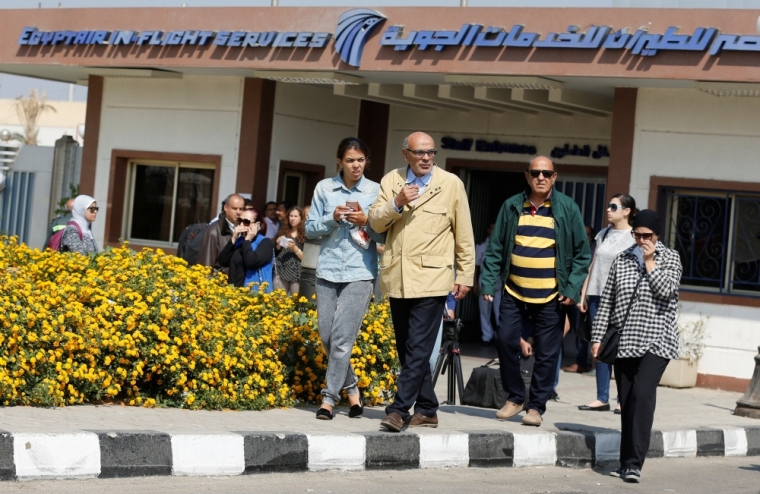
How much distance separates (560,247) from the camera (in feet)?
28.4

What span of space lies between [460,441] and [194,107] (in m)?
10.6

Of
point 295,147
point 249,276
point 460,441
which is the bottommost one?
point 460,441

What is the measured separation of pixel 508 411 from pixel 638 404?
1414 millimetres

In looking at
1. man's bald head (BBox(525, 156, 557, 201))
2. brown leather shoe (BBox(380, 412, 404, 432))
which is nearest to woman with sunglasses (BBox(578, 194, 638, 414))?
man's bald head (BBox(525, 156, 557, 201))

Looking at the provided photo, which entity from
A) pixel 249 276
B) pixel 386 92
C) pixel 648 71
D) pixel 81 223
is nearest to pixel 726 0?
pixel 648 71

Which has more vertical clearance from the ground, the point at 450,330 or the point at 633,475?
the point at 450,330

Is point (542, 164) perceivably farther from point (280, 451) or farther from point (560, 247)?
point (280, 451)

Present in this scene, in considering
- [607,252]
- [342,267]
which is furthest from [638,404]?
[607,252]

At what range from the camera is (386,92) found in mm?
16656

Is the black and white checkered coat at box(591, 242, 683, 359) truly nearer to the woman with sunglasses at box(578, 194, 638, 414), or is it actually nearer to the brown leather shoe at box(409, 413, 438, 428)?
the brown leather shoe at box(409, 413, 438, 428)

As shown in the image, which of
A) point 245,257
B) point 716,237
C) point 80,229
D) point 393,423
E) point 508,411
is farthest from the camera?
point 716,237

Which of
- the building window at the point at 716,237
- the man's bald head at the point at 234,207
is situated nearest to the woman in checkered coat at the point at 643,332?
the man's bald head at the point at 234,207

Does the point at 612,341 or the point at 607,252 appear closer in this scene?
the point at 612,341

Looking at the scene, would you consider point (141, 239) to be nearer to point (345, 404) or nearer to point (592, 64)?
point (592, 64)
